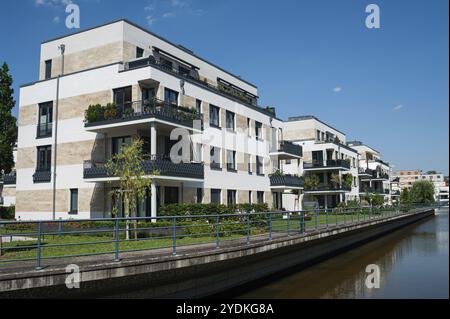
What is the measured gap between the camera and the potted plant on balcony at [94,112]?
23891mm

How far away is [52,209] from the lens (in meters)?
26.3

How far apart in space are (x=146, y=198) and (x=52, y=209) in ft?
22.6

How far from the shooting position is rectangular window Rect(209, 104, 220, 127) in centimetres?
2900

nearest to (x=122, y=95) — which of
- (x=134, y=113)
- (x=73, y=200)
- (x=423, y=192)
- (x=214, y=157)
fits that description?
(x=134, y=113)

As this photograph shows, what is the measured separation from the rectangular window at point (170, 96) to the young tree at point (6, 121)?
42.3 ft

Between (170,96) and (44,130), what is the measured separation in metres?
9.01

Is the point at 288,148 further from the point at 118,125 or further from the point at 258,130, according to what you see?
the point at 118,125

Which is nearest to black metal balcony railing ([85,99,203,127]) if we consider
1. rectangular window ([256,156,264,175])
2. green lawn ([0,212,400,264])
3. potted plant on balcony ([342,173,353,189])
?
green lawn ([0,212,400,264])

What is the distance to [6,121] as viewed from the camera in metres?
30.4
